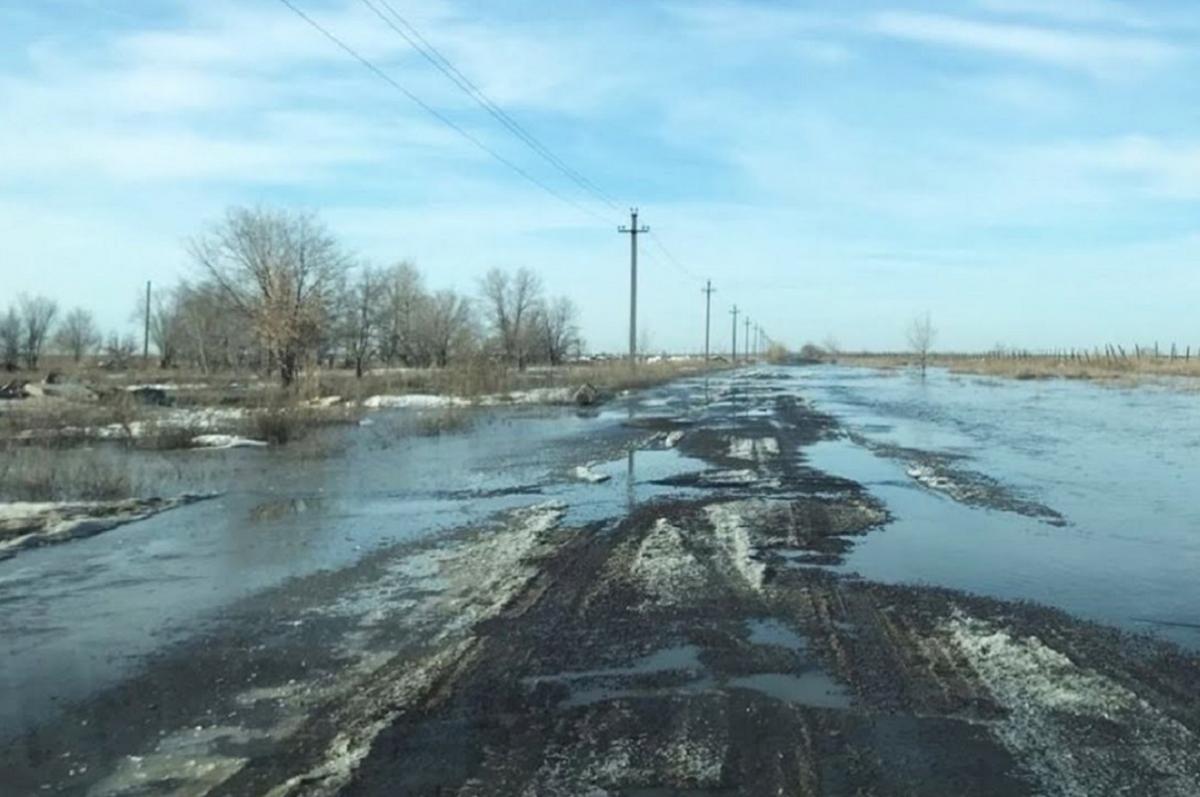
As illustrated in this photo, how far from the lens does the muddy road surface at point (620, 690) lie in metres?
5.00

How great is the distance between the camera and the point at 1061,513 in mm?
13773

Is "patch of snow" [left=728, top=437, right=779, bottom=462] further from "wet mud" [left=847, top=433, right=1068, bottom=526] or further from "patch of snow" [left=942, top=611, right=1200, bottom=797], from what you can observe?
"patch of snow" [left=942, top=611, right=1200, bottom=797]

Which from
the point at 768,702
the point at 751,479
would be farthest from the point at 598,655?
the point at 751,479

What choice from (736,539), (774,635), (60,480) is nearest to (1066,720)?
(774,635)

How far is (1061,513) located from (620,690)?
371 inches

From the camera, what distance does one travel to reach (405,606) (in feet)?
28.3

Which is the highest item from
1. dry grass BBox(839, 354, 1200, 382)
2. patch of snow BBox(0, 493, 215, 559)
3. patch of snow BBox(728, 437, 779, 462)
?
dry grass BBox(839, 354, 1200, 382)

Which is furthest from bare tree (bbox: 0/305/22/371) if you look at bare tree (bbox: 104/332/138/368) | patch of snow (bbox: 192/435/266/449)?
patch of snow (bbox: 192/435/266/449)

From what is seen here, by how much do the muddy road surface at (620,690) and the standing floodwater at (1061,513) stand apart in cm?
65

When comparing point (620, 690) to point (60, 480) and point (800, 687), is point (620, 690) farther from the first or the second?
point (60, 480)

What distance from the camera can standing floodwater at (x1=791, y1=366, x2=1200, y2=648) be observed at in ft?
30.2

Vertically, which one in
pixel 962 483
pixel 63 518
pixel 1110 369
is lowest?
pixel 63 518

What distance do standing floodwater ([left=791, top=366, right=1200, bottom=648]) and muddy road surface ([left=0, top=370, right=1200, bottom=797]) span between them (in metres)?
0.65

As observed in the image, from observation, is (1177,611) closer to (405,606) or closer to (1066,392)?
(405,606)
